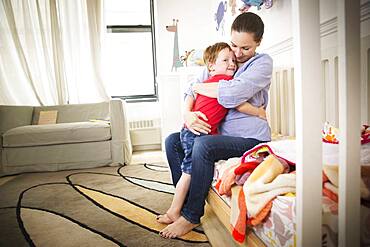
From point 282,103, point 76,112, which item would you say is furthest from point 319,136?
point 76,112

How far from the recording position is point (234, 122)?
44.2 inches

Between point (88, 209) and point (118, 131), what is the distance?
44.1 inches

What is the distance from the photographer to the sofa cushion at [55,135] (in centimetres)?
246

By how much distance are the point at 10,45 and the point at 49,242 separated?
2.88m

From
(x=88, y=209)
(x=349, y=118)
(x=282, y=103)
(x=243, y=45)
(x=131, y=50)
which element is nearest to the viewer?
(x=349, y=118)

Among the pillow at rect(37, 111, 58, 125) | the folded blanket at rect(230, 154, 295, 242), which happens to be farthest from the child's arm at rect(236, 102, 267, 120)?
the pillow at rect(37, 111, 58, 125)

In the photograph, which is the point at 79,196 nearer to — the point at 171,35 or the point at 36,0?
the point at 171,35

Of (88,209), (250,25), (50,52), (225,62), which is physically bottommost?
(88,209)

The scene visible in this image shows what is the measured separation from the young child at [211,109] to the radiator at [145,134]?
2.26 m

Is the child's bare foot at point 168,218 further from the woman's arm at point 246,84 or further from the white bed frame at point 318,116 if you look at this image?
the white bed frame at point 318,116

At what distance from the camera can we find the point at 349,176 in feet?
1.55

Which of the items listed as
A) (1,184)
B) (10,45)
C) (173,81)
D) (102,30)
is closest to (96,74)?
(102,30)

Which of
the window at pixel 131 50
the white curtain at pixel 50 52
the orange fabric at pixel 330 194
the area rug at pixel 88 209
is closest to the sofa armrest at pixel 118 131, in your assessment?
the area rug at pixel 88 209

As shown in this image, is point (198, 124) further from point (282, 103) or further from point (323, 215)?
point (282, 103)
